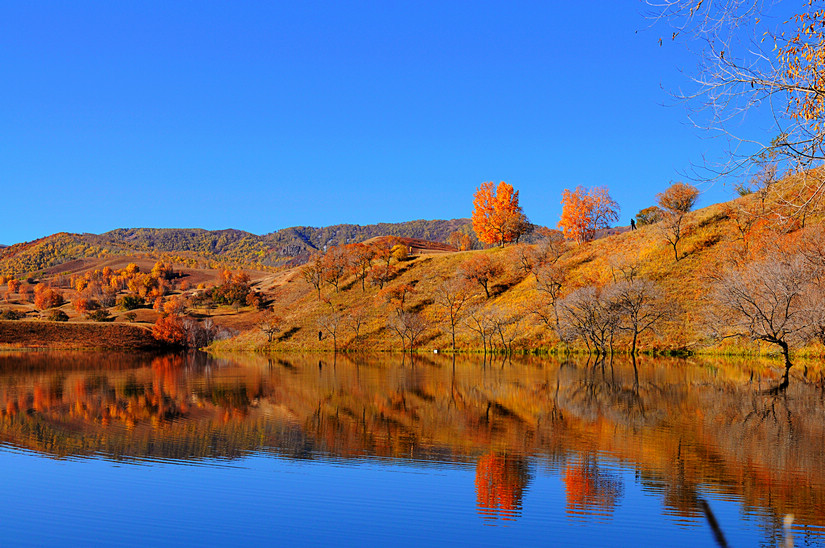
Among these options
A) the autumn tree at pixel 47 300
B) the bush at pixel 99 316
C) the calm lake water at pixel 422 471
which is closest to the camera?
the calm lake water at pixel 422 471

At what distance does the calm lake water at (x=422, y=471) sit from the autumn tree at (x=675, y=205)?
65379 mm

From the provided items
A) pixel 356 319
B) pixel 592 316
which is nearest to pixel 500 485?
pixel 592 316

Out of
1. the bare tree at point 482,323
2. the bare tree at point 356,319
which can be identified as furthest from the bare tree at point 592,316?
the bare tree at point 356,319

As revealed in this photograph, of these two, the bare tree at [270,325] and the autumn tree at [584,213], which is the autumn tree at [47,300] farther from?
the autumn tree at [584,213]

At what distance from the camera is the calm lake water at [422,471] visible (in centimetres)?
1188

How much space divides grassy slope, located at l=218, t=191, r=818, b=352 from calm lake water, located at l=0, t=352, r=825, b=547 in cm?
4991

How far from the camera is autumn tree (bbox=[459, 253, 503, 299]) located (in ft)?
368

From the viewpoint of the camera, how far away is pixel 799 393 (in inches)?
1248

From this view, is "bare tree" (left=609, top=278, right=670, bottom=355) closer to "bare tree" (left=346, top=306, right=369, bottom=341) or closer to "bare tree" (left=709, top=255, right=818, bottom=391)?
"bare tree" (left=709, top=255, right=818, bottom=391)

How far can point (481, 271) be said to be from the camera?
11262cm

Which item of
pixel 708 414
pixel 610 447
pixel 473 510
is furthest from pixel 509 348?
pixel 473 510

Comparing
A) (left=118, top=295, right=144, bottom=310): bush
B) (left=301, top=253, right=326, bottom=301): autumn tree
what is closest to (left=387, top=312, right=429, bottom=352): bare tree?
(left=301, top=253, right=326, bottom=301): autumn tree

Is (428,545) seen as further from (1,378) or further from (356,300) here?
(356,300)

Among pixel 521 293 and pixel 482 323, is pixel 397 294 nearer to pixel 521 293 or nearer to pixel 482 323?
pixel 521 293
